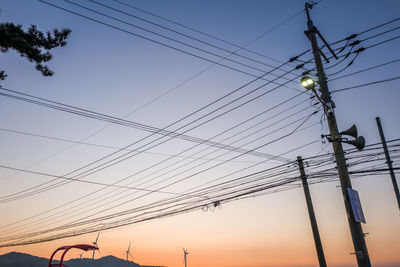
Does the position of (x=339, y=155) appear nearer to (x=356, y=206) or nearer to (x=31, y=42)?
(x=356, y=206)

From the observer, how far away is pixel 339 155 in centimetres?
986

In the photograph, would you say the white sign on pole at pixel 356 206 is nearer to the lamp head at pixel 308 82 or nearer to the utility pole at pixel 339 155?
the utility pole at pixel 339 155

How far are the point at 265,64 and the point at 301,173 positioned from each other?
7.15 metres

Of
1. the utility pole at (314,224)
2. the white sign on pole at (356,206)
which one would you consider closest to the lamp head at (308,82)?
the white sign on pole at (356,206)

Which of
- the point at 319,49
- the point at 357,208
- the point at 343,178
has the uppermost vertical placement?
the point at 319,49

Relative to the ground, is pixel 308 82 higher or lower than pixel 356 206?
higher

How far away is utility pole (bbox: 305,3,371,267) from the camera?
870cm

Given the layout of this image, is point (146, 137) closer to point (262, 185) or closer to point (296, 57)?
point (262, 185)

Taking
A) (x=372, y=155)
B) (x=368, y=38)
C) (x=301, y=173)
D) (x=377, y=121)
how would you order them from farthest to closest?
(x=377, y=121) < (x=301, y=173) < (x=372, y=155) < (x=368, y=38)

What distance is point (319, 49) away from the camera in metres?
12.0

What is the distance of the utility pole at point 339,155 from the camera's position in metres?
8.70

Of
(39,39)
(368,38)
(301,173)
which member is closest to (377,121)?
(301,173)

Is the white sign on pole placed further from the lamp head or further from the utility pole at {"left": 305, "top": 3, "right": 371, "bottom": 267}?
the lamp head

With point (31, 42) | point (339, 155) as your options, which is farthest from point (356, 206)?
point (31, 42)
